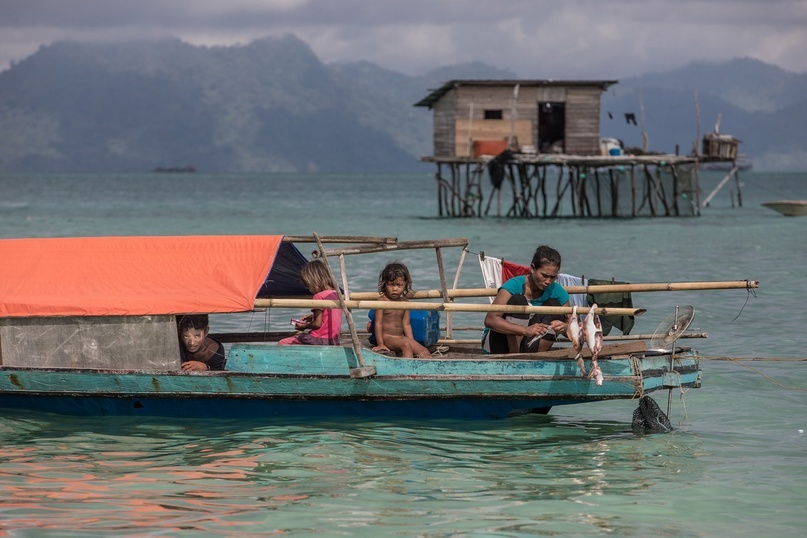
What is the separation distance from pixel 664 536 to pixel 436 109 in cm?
3732

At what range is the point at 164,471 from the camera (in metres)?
8.62

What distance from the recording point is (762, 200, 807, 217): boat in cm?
4862

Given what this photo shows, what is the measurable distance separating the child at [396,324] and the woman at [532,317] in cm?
70

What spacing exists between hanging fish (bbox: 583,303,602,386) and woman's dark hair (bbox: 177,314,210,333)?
3.61 meters

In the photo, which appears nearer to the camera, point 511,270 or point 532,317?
point 532,317

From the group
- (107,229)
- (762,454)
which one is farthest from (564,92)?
(762,454)

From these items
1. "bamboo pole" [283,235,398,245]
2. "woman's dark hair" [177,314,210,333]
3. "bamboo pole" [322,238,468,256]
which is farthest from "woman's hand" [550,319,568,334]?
"woman's dark hair" [177,314,210,333]

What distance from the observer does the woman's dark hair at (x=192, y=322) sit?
10.3 metres

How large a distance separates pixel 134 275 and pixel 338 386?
7.15ft

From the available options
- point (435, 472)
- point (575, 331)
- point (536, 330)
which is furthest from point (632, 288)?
point (435, 472)

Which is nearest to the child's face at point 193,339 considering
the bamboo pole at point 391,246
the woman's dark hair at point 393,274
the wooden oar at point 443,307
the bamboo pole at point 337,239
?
the wooden oar at point 443,307

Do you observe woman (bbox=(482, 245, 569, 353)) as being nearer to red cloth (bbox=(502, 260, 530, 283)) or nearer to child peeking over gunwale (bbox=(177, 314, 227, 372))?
red cloth (bbox=(502, 260, 530, 283))

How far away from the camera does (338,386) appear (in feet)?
32.1

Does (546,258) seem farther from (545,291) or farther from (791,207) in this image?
(791,207)
